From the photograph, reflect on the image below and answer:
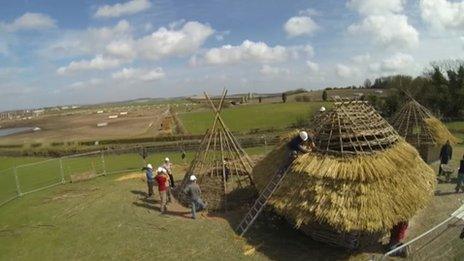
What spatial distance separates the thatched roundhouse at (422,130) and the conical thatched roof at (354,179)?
9.43 m

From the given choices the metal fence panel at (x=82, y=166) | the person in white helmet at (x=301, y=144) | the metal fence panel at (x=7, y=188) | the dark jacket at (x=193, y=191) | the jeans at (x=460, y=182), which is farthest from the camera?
the metal fence panel at (x=82, y=166)

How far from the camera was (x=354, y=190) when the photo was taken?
12.7 metres

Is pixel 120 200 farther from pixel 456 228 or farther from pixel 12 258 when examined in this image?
pixel 456 228

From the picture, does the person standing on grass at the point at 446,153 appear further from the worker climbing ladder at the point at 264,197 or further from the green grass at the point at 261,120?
the green grass at the point at 261,120

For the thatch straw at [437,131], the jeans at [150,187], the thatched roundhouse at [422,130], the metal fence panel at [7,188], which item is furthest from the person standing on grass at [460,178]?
the metal fence panel at [7,188]

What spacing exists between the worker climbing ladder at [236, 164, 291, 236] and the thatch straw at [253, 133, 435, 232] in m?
0.25

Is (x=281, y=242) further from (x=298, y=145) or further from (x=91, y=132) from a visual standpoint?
(x=91, y=132)

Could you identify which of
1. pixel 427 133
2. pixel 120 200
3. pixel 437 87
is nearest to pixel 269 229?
pixel 120 200

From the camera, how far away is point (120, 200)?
65.4 feet

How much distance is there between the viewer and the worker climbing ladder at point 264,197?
14.4 meters

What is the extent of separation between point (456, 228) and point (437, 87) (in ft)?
116

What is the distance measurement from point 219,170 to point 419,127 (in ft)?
42.4

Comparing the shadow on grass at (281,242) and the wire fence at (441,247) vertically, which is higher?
the wire fence at (441,247)

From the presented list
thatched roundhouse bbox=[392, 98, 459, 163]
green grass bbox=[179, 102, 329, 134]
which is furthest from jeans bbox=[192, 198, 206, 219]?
green grass bbox=[179, 102, 329, 134]
